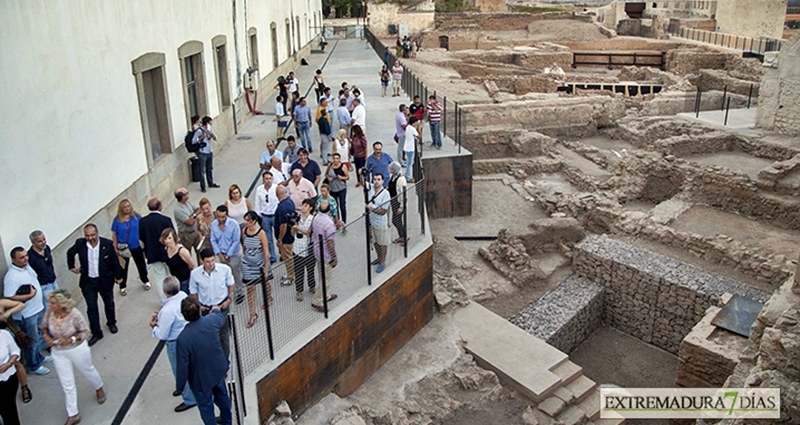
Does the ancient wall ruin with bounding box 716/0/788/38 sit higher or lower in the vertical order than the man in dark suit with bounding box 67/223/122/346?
higher

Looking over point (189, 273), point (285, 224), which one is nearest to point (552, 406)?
point (285, 224)

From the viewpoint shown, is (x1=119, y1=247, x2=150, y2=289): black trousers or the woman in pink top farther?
(x1=119, y1=247, x2=150, y2=289): black trousers

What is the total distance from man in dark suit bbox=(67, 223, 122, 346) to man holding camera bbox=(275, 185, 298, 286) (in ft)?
6.44

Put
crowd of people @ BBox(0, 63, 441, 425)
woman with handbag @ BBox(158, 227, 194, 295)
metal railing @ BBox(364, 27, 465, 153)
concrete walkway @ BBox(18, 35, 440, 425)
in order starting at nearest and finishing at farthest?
crowd of people @ BBox(0, 63, 441, 425)
concrete walkway @ BBox(18, 35, 440, 425)
woman with handbag @ BBox(158, 227, 194, 295)
metal railing @ BBox(364, 27, 465, 153)

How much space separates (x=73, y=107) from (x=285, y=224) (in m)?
3.23

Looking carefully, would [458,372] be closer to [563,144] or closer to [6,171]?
[6,171]

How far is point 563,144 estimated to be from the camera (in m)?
22.8

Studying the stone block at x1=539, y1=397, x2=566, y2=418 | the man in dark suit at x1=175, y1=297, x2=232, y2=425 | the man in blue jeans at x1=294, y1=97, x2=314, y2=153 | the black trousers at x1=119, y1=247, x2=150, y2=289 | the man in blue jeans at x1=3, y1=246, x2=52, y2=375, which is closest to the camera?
the man in dark suit at x1=175, y1=297, x2=232, y2=425

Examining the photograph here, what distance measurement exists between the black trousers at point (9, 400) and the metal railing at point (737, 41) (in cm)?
3351

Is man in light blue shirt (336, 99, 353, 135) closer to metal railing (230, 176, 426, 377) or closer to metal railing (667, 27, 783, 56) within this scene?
metal railing (230, 176, 426, 377)

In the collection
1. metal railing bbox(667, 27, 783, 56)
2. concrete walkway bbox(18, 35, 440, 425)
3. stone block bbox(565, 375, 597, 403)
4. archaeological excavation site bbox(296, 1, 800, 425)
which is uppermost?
metal railing bbox(667, 27, 783, 56)

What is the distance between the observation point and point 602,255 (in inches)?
500

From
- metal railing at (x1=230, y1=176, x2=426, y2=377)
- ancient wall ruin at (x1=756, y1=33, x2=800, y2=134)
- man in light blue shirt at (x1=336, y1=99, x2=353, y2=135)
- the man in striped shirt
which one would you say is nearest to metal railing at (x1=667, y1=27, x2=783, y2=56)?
ancient wall ruin at (x1=756, y1=33, x2=800, y2=134)

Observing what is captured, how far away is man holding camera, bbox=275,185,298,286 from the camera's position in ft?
26.9
